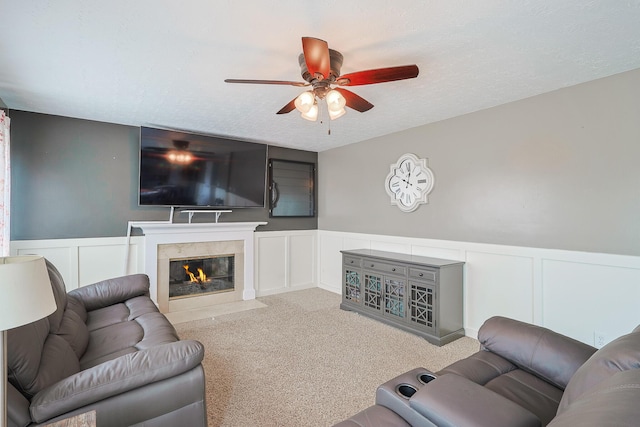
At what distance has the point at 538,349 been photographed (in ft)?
5.41

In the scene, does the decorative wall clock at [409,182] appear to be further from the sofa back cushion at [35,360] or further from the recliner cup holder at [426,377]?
the sofa back cushion at [35,360]

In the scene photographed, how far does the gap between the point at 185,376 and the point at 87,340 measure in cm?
101

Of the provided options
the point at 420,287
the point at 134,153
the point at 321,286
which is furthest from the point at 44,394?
the point at 321,286

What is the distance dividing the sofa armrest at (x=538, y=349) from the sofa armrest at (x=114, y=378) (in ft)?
5.55

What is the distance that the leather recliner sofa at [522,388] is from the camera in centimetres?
79

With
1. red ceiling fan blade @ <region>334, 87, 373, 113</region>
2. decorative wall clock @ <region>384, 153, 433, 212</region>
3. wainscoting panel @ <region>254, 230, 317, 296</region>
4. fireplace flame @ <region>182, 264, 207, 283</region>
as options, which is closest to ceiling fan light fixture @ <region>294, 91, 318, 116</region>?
red ceiling fan blade @ <region>334, 87, 373, 113</region>

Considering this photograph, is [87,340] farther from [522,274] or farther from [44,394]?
[522,274]

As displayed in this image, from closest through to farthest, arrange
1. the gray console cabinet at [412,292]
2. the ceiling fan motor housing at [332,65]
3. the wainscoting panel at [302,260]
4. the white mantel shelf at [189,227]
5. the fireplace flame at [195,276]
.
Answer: the ceiling fan motor housing at [332,65] < the gray console cabinet at [412,292] < the white mantel shelf at [189,227] < the fireplace flame at [195,276] < the wainscoting panel at [302,260]

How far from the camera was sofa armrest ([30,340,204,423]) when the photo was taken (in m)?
1.30

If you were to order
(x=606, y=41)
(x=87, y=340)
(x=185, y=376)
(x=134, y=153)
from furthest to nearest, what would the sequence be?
(x=134, y=153) < (x=87, y=340) < (x=606, y=41) < (x=185, y=376)

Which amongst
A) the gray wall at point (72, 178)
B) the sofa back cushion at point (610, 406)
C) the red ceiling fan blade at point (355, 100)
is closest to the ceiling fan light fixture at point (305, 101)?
the red ceiling fan blade at point (355, 100)

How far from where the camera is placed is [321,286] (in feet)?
17.6

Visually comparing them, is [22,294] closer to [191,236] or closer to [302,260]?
[191,236]

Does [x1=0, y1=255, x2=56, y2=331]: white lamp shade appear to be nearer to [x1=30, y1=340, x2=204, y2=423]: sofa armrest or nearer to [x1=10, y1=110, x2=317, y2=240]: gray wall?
[x1=30, y1=340, x2=204, y2=423]: sofa armrest
